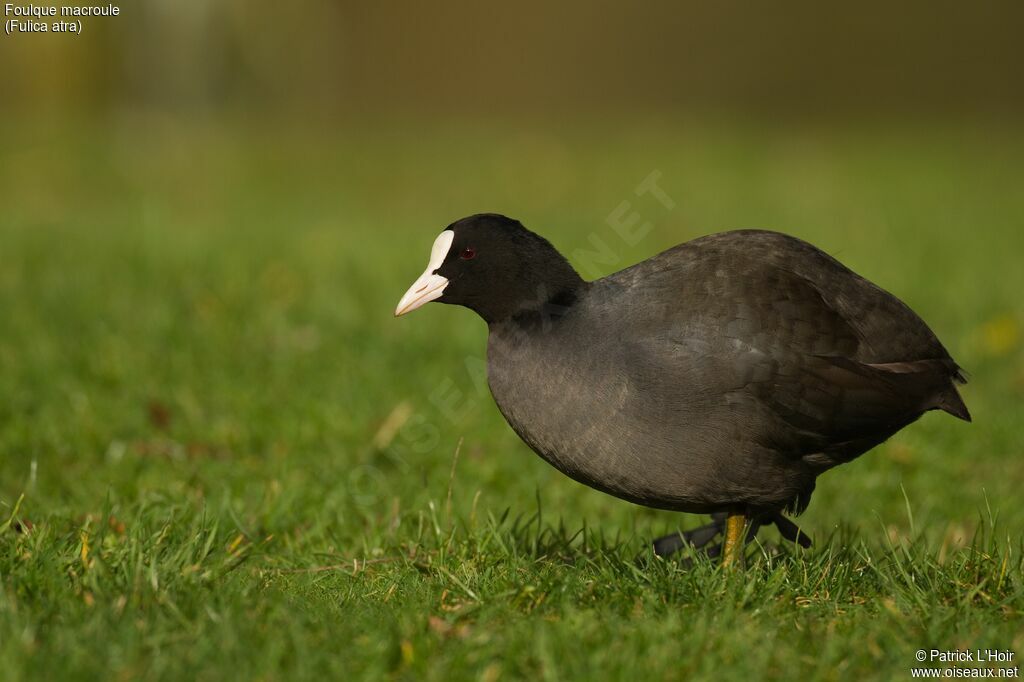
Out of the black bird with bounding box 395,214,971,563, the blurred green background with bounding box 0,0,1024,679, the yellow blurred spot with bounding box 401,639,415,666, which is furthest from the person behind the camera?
the black bird with bounding box 395,214,971,563

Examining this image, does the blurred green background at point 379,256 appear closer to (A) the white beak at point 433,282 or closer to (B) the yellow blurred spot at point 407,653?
(B) the yellow blurred spot at point 407,653

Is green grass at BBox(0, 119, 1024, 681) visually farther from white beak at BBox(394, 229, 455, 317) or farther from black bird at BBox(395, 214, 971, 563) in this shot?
white beak at BBox(394, 229, 455, 317)

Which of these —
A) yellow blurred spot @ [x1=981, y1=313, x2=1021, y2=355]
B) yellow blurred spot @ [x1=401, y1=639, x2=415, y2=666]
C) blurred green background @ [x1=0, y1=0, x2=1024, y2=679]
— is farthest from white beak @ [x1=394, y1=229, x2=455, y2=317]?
yellow blurred spot @ [x1=981, y1=313, x2=1021, y2=355]

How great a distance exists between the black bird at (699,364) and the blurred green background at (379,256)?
38cm

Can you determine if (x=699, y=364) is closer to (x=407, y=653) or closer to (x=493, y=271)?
(x=493, y=271)

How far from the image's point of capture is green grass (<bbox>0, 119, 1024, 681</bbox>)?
3057 mm

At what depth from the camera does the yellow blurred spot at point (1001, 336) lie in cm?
701

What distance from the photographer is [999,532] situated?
4836mm

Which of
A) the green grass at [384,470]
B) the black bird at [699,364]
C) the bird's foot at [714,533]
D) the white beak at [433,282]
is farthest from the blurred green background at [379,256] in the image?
the white beak at [433,282]

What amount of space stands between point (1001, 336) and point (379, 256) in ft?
12.5

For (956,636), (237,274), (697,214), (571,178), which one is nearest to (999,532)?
(956,636)

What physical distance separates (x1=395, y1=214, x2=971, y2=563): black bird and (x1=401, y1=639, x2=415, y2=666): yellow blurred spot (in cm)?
84

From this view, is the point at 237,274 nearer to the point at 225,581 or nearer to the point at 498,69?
the point at 225,581

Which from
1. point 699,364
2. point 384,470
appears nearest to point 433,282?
point 699,364
